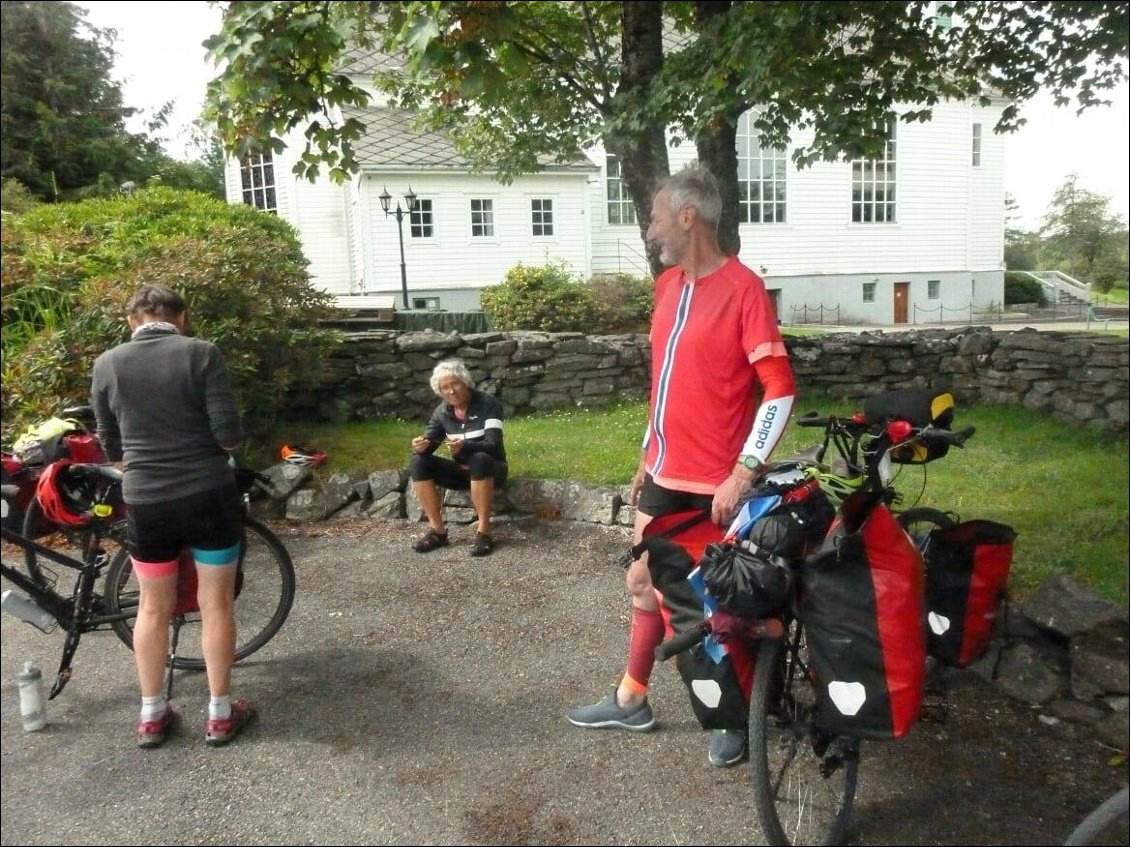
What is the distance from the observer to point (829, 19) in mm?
6059

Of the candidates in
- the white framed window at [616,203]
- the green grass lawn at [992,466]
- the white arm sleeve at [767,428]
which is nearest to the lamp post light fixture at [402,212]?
the white framed window at [616,203]

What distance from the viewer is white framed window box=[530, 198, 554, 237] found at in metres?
22.9

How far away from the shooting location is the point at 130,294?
20.8ft

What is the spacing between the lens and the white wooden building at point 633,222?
69.8 ft

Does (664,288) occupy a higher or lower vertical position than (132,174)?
lower

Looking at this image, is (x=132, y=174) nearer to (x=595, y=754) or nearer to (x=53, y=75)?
(x=53, y=75)

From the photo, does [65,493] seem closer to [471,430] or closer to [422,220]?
[471,430]

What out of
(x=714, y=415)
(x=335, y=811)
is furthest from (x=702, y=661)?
(x=335, y=811)

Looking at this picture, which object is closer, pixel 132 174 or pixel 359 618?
pixel 132 174

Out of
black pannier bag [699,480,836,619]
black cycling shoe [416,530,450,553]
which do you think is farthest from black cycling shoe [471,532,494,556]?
black pannier bag [699,480,836,619]

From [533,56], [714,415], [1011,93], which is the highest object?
[533,56]

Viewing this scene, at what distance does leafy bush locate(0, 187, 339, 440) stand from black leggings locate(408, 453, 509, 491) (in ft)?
5.35

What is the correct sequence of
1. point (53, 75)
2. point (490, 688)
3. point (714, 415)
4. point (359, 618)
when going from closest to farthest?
point (53, 75)
point (714, 415)
point (490, 688)
point (359, 618)

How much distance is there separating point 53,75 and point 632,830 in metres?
2.73
